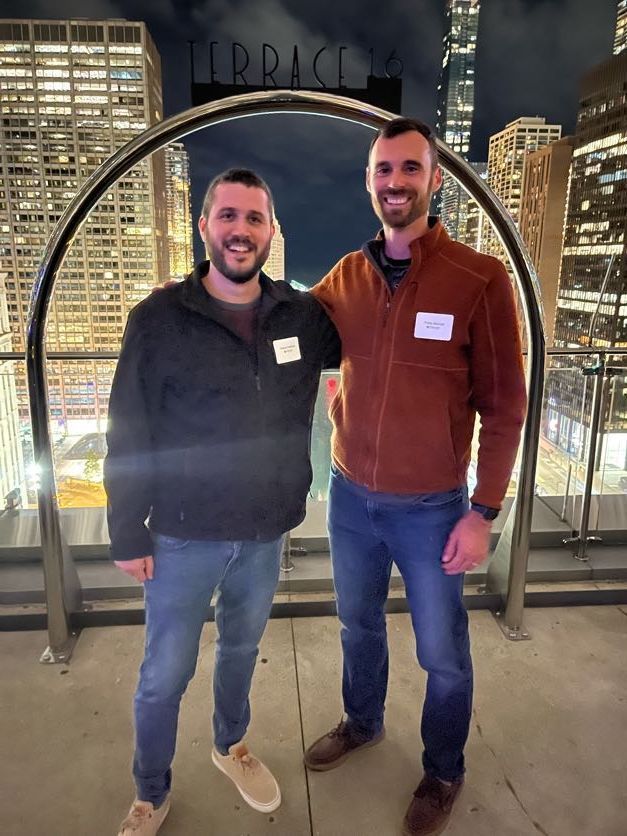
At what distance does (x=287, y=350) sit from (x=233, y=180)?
18.1 inches

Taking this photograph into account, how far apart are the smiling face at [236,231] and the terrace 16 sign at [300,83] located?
42.1 inches

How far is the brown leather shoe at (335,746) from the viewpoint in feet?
5.82

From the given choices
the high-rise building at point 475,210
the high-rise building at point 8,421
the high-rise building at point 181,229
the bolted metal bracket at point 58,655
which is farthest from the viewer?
the high-rise building at point 181,229

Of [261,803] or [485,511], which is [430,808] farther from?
[485,511]

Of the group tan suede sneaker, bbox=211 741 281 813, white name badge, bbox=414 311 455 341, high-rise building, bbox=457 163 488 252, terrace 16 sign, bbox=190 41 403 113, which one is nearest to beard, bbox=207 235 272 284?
white name badge, bbox=414 311 455 341

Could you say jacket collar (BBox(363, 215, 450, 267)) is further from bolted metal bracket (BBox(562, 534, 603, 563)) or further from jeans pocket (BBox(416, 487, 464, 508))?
bolted metal bracket (BBox(562, 534, 603, 563))

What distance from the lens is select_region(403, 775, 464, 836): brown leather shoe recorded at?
5.08ft

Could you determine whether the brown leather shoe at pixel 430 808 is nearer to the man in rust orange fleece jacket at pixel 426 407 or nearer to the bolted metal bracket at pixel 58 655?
the man in rust orange fleece jacket at pixel 426 407

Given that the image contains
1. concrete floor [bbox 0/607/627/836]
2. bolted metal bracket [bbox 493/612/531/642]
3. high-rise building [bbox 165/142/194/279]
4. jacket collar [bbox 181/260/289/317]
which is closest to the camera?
jacket collar [bbox 181/260/289/317]

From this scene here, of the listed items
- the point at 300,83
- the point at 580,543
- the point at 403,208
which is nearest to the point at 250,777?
the point at 403,208

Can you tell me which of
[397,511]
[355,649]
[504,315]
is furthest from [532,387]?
[355,649]

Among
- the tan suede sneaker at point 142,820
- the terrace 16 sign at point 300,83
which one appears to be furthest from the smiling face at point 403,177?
the tan suede sneaker at point 142,820

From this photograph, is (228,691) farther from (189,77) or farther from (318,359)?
(189,77)

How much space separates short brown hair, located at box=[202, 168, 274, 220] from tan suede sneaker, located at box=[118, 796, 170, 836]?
1.64 m
